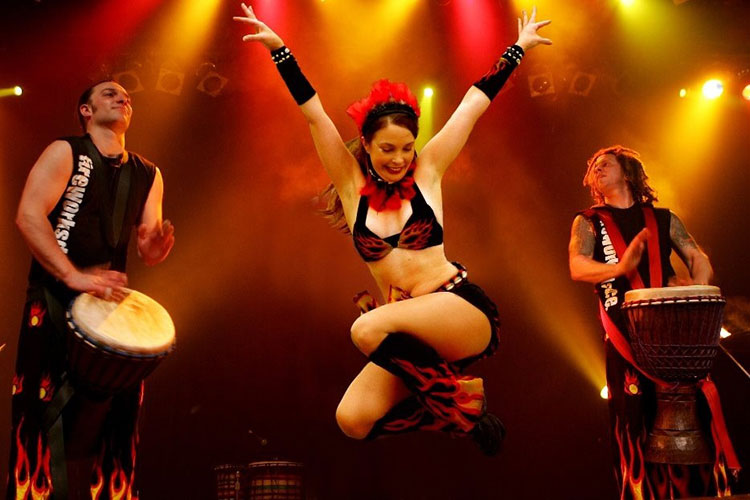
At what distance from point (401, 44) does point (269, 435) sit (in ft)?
12.9

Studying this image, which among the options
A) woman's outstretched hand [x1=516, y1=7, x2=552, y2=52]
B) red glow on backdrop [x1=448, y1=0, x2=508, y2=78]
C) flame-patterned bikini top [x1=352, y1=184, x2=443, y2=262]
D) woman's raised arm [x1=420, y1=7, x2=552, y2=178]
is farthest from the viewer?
red glow on backdrop [x1=448, y1=0, x2=508, y2=78]

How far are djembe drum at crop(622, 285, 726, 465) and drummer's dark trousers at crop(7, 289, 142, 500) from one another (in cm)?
261

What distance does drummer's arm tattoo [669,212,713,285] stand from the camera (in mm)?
4382

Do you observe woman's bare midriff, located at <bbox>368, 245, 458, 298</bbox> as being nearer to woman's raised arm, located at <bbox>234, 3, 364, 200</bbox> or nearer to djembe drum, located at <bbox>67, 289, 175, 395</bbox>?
woman's raised arm, located at <bbox>234, 3, 364, 200</bbox>

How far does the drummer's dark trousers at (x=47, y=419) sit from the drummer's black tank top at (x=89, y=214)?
21cm

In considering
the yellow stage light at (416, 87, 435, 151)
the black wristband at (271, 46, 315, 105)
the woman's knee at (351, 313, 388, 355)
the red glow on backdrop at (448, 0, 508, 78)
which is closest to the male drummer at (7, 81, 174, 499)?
the black wristband at (271, 46, 315, 105)

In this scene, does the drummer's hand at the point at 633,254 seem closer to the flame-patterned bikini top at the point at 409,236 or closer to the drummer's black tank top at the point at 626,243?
the drummer's black tank top at the point at 626,243

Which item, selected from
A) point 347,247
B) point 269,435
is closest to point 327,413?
point 269,435

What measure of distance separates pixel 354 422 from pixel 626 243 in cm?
214

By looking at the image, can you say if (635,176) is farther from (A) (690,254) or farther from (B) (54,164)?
(B) (54,164)

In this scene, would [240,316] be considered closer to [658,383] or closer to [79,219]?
[79,219]

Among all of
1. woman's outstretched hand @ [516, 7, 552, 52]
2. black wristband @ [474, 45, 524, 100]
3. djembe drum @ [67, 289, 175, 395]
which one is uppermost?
woman's outstretched hand @ [516, 7, 552, 52]

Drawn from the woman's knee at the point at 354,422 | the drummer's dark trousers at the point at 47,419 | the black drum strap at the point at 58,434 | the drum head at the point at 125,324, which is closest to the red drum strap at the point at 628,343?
the woman's knee at the point at 354,422

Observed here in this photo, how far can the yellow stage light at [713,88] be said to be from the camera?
22.9 ft
